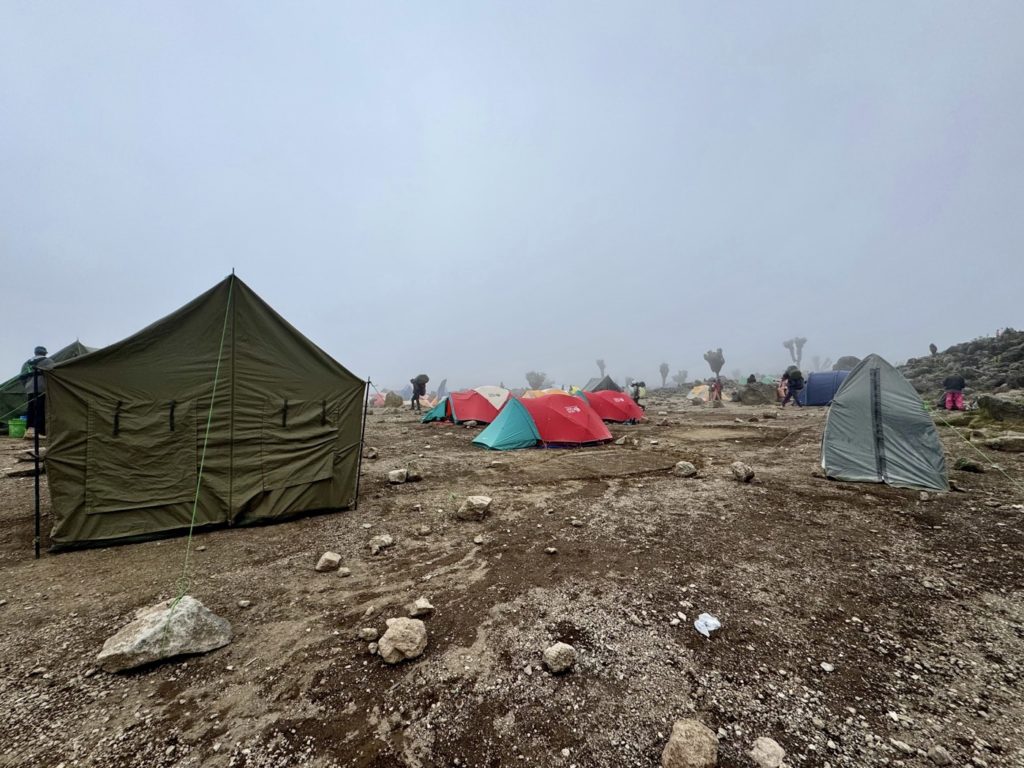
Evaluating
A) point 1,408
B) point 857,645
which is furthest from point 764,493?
point 1,408

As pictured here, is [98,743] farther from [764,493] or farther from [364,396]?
[764,493]

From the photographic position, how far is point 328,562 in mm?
4469

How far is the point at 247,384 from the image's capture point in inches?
232

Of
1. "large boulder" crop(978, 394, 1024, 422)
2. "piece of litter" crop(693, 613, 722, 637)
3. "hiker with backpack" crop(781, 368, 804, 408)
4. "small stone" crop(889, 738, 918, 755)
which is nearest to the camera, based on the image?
"small stone" crop(889, 738, 918, 755)

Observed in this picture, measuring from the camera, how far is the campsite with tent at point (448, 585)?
2436 millimetres

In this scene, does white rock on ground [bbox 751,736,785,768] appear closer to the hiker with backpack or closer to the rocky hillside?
the hiker with backpack

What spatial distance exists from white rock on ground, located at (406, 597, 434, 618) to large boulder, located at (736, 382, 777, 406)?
115ft

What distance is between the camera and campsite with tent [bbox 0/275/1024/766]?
95.9 inches

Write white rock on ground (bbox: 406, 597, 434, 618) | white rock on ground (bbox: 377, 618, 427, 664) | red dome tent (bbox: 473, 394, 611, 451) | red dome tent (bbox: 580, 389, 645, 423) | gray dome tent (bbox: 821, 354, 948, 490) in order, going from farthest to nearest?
red dome tent (bbox: 580, 389, 645, 423) < red dome tent (bbox: 473, 394, 611, 451) < gray dome tent (bbox: 821, 354, 948, 490) < white rock on ground (bbox: 406, 597, 434, 618) < white rock on ground (bbox: 377, 618, 427, 664)

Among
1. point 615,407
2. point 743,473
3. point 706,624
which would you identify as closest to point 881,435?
point 743,473

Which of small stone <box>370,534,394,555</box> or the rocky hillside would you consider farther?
the rocky hillside

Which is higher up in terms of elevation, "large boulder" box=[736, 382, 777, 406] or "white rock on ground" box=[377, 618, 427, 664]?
"large boulder" box=[736, 382, 777, 406]

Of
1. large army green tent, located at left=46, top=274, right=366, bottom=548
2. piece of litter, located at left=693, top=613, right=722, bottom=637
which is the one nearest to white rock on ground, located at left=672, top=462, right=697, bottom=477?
piece of litter, located at left=693, top=613, right=722, bottom=637

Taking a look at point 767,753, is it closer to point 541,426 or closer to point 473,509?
point 473,509
